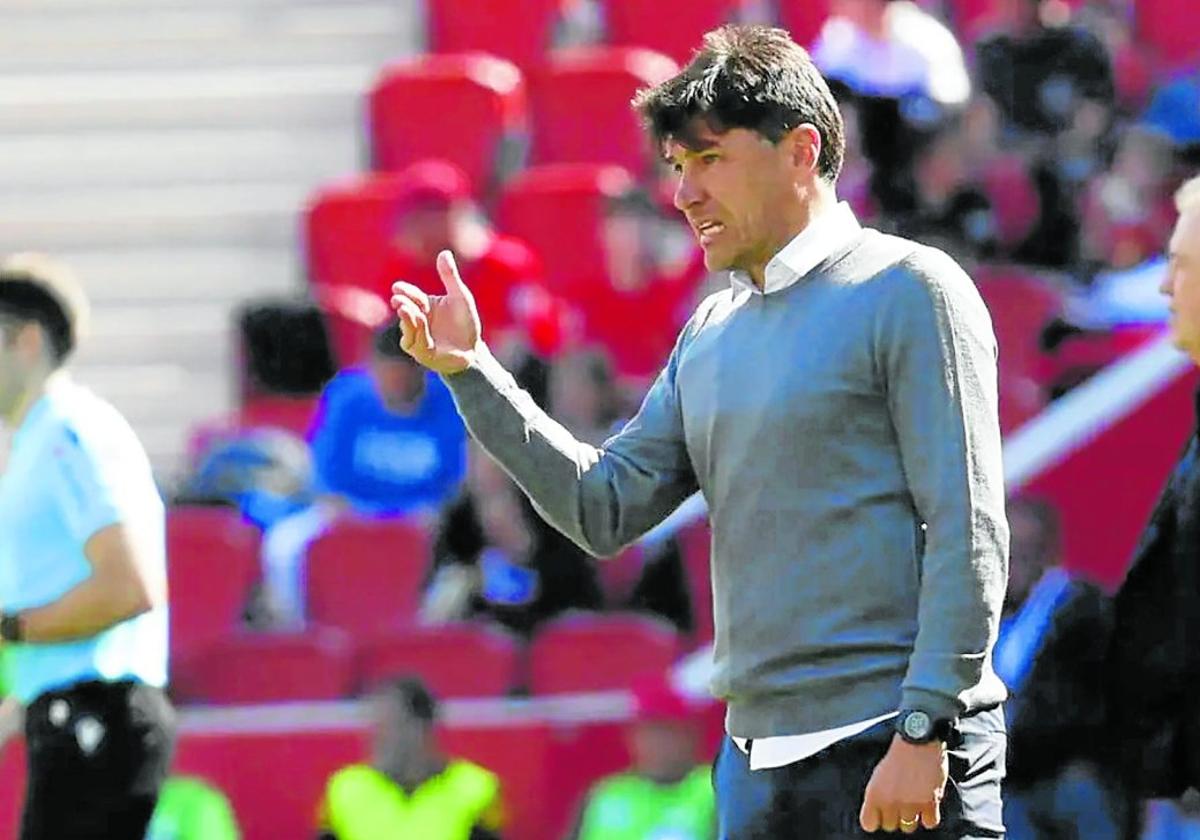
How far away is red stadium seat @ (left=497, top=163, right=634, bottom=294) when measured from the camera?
957 cm

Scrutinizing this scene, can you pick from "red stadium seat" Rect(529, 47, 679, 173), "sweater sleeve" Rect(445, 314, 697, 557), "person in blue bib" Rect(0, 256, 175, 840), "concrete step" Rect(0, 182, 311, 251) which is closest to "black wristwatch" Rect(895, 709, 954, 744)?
"sweater sleeve" Rect(445, 314, 697, 557)

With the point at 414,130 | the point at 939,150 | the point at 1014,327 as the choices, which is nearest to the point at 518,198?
the point at 414,130

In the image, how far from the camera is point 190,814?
724 centimetres

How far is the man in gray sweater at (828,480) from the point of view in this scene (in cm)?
330

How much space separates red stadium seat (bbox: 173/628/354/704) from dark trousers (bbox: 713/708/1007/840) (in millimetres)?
4122

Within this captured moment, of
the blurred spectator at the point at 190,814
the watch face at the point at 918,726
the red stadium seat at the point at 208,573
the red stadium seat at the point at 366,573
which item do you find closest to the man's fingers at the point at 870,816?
the watch face at the point at 918,726

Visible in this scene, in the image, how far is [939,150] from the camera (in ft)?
28.3

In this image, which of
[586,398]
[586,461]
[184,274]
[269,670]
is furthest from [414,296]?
[184,274]

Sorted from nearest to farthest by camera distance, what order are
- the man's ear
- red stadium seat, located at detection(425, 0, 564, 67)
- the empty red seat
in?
1. the man's ear
2. the empty red seat
3. red stadium seat, located at detection(425, 0, 564, 67)

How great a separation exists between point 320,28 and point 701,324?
7725mm

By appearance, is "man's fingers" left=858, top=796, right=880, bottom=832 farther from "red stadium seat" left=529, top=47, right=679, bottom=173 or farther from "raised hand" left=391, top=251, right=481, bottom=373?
"red stadium seat" left=529, top=47, right=679, bottom=173

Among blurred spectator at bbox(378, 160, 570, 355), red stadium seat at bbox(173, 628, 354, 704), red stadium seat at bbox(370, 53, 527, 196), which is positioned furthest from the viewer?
red stadium seat at bbox(370, 53, 527, 196)

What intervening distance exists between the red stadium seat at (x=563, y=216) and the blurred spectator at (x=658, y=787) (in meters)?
2.71

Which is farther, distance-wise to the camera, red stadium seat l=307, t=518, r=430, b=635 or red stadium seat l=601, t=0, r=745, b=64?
red stadium seat l=601, t=0, r=745, b=64
